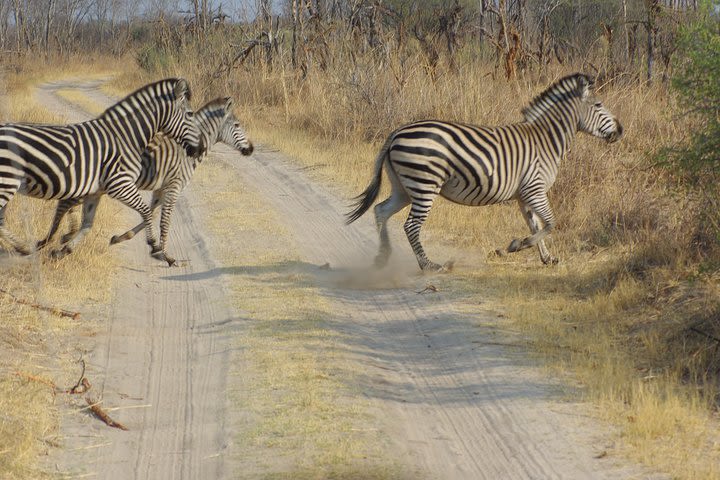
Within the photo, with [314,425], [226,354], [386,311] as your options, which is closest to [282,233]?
[386,311]

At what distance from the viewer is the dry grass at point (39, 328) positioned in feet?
16.9

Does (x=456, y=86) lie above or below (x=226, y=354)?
above

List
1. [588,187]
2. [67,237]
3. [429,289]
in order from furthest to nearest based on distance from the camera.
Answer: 1. [588,187]
2. [67,237]
3. [429,289]

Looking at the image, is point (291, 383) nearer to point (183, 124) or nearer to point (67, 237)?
point (67, 237)

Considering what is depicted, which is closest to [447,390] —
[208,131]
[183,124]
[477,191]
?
[477,191]

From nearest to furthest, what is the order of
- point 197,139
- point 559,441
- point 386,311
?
point 559,441 < point 386,311 < point 197,139

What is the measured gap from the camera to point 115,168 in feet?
29.9

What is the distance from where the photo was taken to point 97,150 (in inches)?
353

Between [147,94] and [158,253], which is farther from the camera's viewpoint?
[158,253]

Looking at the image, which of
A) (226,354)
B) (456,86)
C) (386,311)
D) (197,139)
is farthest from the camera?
(456,86)

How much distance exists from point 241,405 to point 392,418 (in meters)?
0.93

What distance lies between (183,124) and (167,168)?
528 millimetres

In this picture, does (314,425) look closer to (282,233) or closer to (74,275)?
(74,275)

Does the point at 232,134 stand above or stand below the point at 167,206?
above
